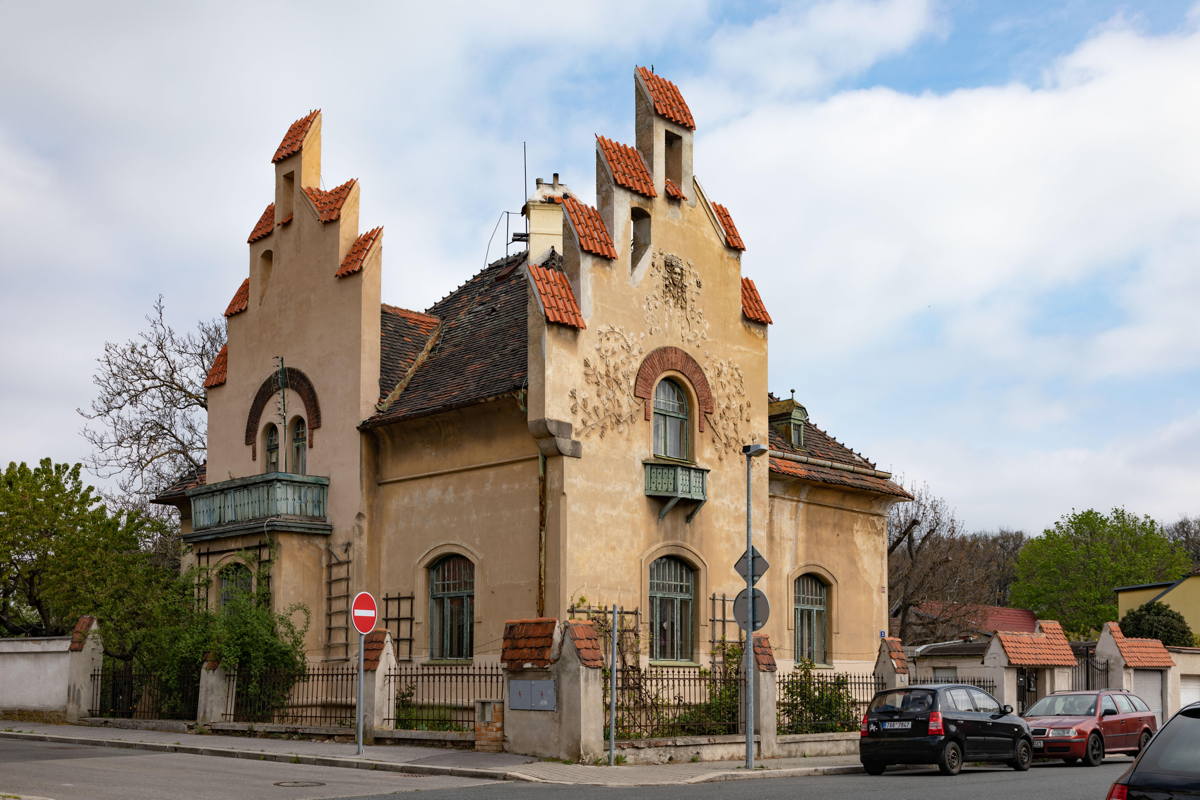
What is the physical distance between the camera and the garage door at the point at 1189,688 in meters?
34.4

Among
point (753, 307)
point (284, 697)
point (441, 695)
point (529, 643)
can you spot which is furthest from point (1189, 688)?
point (284, 697)

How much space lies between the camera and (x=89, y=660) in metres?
28.1

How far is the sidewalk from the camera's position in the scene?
59.7 ft

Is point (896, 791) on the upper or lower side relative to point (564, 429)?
Answer: lower

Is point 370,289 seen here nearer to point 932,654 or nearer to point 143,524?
point 143,524

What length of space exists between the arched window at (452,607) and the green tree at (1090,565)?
60.5m

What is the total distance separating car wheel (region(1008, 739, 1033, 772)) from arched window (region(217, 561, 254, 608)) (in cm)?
1502

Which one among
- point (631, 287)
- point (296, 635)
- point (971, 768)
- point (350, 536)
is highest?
point (631, 287)

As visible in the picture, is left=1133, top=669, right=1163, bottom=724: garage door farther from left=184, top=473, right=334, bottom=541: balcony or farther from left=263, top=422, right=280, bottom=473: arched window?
left=263, top=422, right=280, bottom=473: arched window

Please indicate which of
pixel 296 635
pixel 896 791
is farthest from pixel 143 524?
pixel 896 791

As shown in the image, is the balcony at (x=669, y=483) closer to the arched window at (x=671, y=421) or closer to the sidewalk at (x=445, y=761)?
the arched window at (x=671, y=421)

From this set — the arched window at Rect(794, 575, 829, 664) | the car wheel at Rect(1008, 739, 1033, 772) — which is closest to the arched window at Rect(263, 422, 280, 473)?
the arched window at Rect(794, 575, 829, 664)

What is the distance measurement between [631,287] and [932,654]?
12.9 metres

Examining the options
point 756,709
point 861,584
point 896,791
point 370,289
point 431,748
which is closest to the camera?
point 896,791
